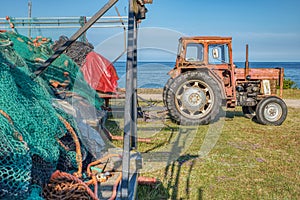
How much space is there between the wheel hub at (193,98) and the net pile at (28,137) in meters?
3.71

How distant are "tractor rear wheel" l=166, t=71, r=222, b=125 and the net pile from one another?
360cm

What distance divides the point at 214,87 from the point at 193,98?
0.50m

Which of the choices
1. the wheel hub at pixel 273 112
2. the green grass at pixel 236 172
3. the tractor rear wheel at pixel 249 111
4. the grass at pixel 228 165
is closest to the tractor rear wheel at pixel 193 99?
the grass at pixel 228 165

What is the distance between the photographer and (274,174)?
390cm

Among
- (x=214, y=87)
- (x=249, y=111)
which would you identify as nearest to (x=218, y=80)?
(x=214, y=87)

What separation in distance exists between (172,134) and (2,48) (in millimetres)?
3594

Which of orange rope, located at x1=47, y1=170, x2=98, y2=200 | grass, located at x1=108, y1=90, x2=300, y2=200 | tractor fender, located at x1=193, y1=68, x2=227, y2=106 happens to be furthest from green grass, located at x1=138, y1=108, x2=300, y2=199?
tractor fender, located at x1=193, y1=68, x2=227, y2=106

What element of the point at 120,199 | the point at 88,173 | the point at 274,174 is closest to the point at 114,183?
the point at 88,173

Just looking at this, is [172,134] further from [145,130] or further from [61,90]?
[61,90]

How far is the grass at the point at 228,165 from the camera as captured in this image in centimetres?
336

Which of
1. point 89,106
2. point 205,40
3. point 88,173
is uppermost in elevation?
Answer: point 205,40

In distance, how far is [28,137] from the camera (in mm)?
2273

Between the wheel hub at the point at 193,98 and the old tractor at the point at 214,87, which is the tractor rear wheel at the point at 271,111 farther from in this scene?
the wheel hub at the point at 193,98

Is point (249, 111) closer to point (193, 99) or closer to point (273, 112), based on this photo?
point (273, 112)
